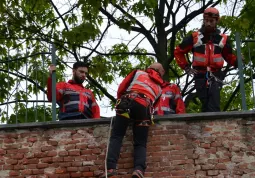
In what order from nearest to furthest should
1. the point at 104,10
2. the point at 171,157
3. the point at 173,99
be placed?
the point at 171,157, the point at 173,99, the point at 104,10

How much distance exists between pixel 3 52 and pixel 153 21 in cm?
324

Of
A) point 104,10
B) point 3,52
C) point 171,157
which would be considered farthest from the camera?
point 3,52

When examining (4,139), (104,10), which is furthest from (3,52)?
(4,139)

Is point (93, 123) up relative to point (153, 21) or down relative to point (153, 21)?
down

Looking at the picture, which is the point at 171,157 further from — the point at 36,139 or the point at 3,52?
the point at 3,52

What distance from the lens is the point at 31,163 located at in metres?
9.96

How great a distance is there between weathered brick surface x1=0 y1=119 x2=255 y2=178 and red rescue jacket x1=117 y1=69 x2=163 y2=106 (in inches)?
23.9

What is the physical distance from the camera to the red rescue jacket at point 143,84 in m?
9.39

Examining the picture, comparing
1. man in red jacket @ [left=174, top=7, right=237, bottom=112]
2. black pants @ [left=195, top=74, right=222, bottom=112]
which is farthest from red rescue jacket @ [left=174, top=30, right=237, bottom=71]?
black pants @ [left=195, top=74, right=222, bottom=112]

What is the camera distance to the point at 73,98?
33.0 feet

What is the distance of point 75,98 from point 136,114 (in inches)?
45.9

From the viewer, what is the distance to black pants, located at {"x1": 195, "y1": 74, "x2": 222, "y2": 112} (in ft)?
32.8

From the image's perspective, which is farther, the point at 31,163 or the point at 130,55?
the point at 130,55

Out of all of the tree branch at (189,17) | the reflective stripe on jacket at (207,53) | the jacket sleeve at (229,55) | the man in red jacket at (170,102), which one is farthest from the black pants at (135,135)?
the tree branch at (189,17)
